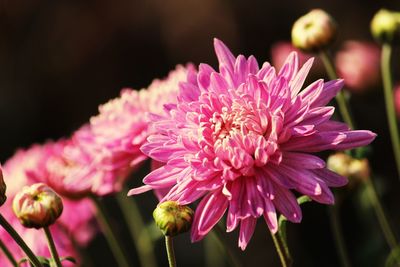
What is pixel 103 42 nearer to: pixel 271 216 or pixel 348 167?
pixel 348 167

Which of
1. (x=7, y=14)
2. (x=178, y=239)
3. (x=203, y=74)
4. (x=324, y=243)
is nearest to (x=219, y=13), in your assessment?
(x=7, y=14)

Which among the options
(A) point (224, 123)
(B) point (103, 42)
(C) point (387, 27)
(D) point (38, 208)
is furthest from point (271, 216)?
(B) point (103, 42)

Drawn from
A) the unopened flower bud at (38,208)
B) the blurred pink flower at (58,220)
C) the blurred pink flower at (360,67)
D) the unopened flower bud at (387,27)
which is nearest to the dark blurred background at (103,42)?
the blurred pink flower at (360,67)

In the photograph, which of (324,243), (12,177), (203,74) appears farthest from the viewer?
(324,243)

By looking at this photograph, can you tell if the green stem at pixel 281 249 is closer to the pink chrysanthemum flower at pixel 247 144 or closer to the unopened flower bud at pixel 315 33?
the pink chrysanthemum flower at pixel 247 144

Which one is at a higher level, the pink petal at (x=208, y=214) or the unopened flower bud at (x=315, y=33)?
the unopened flower bud at (x=315, y=33)

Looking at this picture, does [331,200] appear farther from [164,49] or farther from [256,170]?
[164,49]
